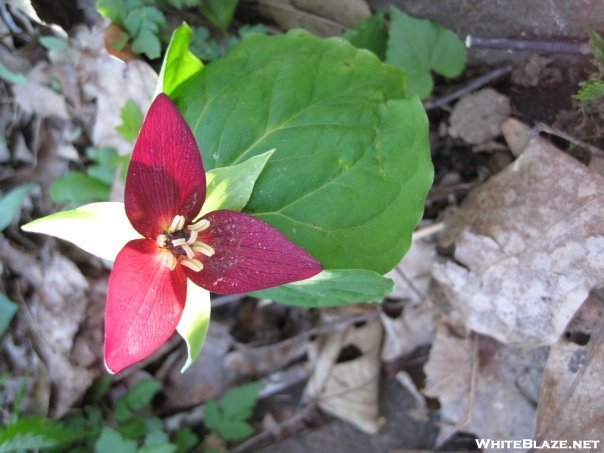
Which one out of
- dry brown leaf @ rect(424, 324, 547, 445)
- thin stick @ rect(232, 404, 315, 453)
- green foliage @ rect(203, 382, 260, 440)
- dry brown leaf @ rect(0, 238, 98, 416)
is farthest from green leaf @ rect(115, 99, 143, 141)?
dry brown leaf @ rect(424, 324, 547, 445)

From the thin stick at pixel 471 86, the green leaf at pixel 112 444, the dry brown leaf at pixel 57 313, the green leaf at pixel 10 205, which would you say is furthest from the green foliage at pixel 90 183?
the thin stick at pixel 471 86

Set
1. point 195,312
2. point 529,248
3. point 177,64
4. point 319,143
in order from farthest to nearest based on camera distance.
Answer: point 529,248, point 177,64, point 319,143, point 195,312

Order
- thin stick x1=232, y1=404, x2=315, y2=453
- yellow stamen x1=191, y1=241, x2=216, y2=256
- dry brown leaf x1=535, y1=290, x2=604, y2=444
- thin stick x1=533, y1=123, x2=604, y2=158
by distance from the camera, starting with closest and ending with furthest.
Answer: yellow stamen x1=191, y1=241, x2=216, y2=256
thin stick x1=533, y1=123, x2=604, y2=158
dry brown leaf x1=535, y1=290, x2=604, y2=444
thin stick x1=232, y1=404, x2=315, y2=453

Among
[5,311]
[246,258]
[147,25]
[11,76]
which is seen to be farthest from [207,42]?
[5,311]

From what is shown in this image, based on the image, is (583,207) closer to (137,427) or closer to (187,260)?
(187,260)

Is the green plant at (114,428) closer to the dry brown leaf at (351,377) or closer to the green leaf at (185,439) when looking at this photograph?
the green leaf at (185,439)

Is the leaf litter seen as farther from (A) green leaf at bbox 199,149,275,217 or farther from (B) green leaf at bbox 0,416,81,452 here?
(A) green leaf at bbox 199,149,275,217

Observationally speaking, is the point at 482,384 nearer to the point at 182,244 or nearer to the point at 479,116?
the point at 479,116
